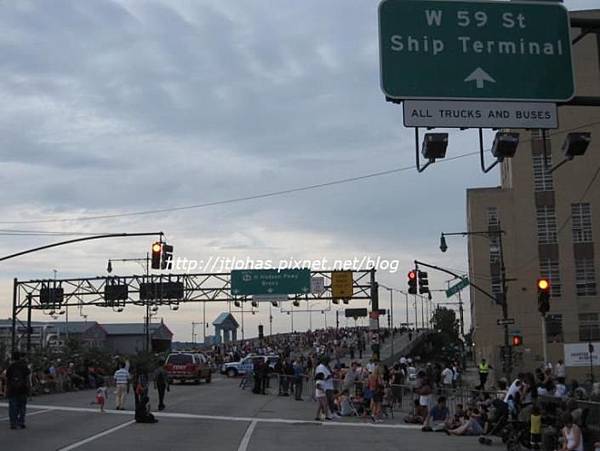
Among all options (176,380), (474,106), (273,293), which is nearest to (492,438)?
(474,106)

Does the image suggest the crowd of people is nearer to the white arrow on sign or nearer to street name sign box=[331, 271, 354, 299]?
the white arrow on sign

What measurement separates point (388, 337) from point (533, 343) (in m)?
32.7

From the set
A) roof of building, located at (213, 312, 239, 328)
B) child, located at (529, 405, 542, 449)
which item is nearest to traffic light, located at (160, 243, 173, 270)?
child, located at (529, 405, 542, 449)

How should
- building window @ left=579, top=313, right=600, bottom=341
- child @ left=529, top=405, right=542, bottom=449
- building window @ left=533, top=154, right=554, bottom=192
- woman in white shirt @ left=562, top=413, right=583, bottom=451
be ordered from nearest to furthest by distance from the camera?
woman in white shirt @ left=562, top=413, right=583, bottom=451 → child @ left=529, top=405, right=542, bottom=449 → building window @ left=579, top=313, right=600, bottom=341 → building window @ left=533, top=154, right=554, bottom=192

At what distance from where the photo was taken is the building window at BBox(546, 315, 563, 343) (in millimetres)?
52250

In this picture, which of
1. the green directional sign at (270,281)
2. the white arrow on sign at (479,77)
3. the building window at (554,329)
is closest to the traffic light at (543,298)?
the white arrow on sign at (479,77)

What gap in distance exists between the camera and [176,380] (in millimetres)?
44125

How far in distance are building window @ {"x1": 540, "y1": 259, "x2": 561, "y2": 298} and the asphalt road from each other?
3274cm

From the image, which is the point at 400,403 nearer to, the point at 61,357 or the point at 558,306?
the point at 61,357

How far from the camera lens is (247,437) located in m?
17.0

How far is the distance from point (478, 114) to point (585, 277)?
4657 centimetres

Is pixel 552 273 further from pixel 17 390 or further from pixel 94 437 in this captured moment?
pixel 17 390

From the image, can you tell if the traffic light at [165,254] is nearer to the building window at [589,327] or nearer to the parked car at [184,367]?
the parked car at [184,367]

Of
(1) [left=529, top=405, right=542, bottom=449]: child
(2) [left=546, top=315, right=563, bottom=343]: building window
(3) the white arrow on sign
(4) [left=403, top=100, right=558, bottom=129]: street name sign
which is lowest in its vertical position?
(1) [left=529, top=405, right=542, bottom=449]: child
